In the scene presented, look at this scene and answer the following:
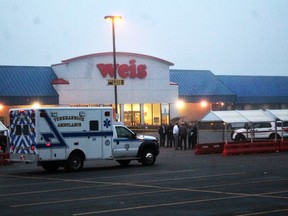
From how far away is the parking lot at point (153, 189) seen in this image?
14273 millimetres

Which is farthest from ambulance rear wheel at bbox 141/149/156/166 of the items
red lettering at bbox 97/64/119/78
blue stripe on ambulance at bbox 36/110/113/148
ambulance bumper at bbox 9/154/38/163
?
red lettering at bbox 97/64/119/78

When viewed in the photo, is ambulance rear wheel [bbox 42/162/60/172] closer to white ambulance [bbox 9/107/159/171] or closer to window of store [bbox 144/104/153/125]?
white ambulance [bbox 9/107/159/171]

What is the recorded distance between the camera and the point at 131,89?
67625mm

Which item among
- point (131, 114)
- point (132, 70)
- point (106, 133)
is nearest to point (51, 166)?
point (106, 133)

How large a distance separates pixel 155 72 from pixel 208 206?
181 feet

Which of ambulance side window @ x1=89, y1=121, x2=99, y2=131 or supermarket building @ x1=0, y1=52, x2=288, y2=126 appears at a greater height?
supermarket building @ x1=0, y1=52, x2=288, y2=126

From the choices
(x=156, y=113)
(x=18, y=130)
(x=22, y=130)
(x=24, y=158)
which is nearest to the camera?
(x=24, y=158)

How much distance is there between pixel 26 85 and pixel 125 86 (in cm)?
1081

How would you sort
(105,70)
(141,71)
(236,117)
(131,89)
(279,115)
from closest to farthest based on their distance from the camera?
1. (236,117)
2. (279,115)
3. (105,70)
4. (131,89)
5. (141,71)

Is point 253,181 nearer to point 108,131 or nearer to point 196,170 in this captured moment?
point 196,170

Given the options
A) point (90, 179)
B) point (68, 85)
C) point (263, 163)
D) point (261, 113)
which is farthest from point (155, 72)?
point (90, 179)

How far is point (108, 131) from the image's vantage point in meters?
26.4

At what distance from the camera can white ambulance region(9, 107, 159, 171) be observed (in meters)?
24.6

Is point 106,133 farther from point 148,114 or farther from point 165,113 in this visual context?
point 165,113
